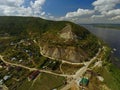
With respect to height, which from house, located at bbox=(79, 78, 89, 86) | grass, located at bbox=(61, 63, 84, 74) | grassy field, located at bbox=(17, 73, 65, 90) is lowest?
grass, located at bbox=(61, 63, 84, 74)

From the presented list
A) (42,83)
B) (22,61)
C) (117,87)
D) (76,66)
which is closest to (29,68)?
(22,61)

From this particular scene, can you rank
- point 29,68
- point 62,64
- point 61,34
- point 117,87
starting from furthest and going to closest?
1. point 61,34
2. point 62,64
3. point 29,68
4. point 117,87

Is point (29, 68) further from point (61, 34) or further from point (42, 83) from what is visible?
point (61, 34)

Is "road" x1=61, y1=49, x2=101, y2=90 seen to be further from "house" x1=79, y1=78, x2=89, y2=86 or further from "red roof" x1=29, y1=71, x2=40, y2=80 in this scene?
"red roof" x1=29, y1=71, x2=40, y2=80

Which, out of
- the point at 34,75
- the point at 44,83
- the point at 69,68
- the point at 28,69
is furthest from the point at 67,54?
the point at 44,83

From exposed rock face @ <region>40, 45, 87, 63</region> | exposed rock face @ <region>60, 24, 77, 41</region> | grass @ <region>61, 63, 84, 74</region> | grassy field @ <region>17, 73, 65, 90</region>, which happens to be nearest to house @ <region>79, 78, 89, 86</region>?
grassy field @ <region>17, 73, 65, 90</region>

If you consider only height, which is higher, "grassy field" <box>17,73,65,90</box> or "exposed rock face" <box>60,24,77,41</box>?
"exposed rock face" <box>60,24,77,41</box>
